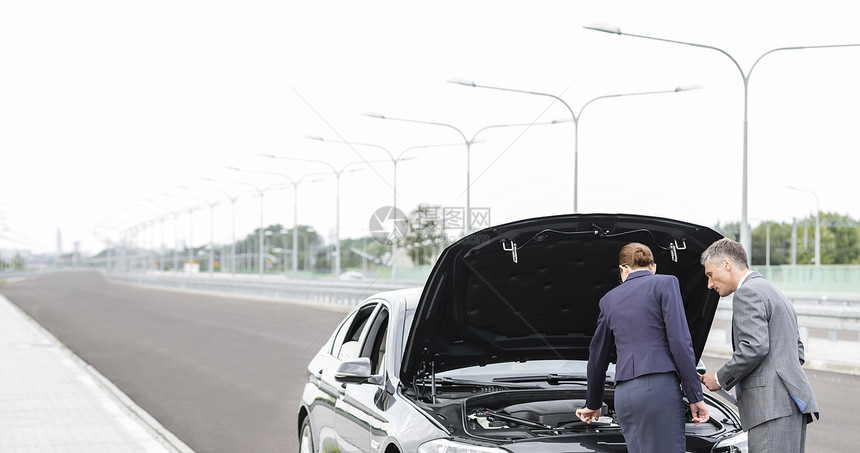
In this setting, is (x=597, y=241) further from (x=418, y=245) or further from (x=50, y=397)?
(x=418, y=245)

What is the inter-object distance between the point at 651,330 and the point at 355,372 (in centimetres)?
170

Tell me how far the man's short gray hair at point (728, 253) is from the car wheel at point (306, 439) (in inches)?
128

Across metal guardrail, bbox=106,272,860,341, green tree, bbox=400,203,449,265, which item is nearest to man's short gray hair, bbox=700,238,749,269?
metal guardrail, bbox=106,272,860,341

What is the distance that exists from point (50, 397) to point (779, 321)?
964 centimetres

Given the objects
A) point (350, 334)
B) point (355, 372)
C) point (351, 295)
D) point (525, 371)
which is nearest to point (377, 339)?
point (350, 334)

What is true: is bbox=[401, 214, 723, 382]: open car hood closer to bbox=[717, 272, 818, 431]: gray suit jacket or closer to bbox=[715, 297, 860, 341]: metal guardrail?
bbox=[717, 272, 818, 431]: gray suit jacket

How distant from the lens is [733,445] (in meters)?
4.47

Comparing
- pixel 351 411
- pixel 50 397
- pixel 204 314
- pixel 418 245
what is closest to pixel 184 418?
pixel 50 397

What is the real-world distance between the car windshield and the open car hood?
2.2 inches

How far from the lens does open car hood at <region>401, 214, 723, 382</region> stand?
494cm

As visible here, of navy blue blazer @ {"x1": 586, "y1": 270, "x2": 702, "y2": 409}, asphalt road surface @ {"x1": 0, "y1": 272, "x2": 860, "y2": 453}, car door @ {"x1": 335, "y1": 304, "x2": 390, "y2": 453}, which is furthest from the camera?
asphalt road surface @ {"x1": 0, "y1": 272, "x2": 860, "y2": 453}

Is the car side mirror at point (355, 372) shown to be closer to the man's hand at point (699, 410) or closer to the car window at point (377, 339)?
the car window at point (377, 339)

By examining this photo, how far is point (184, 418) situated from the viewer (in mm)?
10742

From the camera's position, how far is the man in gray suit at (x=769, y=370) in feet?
13.6
